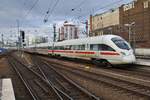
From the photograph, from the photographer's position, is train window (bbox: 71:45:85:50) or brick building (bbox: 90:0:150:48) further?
brick building (bbox: 90:0:150:48)

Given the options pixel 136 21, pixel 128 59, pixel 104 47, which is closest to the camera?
pixel 128 59

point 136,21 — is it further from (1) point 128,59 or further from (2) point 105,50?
(1) point 128,59

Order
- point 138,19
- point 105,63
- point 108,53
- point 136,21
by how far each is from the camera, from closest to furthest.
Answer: point 108,53 → point 105,63 → point 138,19 → point 136,21

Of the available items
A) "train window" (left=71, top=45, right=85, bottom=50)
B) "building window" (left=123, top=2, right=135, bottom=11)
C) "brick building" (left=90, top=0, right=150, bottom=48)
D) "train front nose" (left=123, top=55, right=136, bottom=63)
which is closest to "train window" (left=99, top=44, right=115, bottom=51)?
"train front nose" (left=123, top=55, right=136, bottom=63)

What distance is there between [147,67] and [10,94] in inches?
556

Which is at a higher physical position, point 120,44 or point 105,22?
point 105,22

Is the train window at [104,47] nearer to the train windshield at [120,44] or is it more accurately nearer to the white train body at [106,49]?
the white train body at [106,49]

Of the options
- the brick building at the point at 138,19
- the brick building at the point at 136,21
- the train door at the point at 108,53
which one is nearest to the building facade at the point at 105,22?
the brick building at the point at 136,21

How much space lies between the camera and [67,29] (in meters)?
85.4

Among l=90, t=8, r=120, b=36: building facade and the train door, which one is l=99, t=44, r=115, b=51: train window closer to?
the train door

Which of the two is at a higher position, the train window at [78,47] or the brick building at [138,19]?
the brick building at [138,19]

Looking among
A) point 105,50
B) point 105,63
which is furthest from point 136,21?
point 105,50

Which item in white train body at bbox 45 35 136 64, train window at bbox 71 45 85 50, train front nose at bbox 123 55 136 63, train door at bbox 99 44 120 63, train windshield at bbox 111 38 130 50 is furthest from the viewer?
train window at bbox 71 45 85 50

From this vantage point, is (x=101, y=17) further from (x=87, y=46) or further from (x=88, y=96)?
(x=88, y=96)
